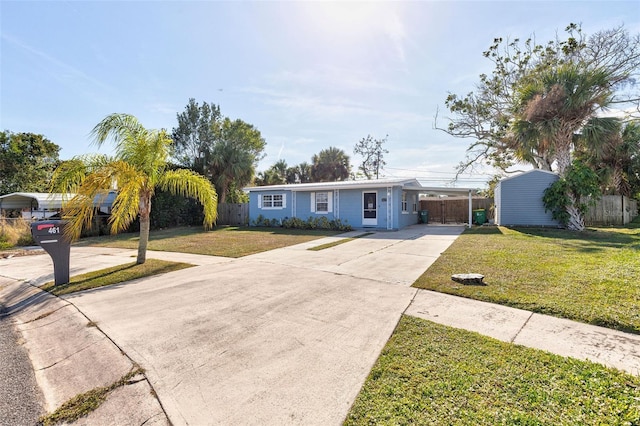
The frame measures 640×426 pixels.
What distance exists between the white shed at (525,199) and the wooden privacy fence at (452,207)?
5.25 metres

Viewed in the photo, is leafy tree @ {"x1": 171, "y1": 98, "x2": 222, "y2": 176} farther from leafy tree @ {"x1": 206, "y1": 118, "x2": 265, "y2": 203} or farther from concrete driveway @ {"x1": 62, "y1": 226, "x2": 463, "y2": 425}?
concrete driveway @ {"x1": 62, "y1": 226, "x2": 463, "y2": 425}

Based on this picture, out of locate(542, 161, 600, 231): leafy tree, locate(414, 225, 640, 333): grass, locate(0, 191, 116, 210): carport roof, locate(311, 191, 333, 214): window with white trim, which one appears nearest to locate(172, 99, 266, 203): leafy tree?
locate(0, 191, 116, 210): carport roof

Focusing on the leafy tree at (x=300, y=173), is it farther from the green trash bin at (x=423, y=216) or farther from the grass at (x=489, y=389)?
the grass at (x=489, y=389)

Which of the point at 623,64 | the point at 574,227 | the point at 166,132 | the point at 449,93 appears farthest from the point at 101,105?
the point at 623,64

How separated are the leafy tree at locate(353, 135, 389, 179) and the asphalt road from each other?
38.3 meters

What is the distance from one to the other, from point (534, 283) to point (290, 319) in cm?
421

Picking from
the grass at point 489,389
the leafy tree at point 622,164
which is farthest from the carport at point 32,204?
the leafy tree at point 622,164

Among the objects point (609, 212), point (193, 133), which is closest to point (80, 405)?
point (609, 212)

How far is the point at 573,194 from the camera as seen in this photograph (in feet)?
44.4

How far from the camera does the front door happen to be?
16.4m

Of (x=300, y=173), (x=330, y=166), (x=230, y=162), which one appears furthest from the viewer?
(x=300, y=173)

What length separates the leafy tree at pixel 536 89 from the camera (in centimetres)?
1353

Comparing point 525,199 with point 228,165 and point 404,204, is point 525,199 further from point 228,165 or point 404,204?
point 228,165

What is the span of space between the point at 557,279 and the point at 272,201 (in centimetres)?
1620
